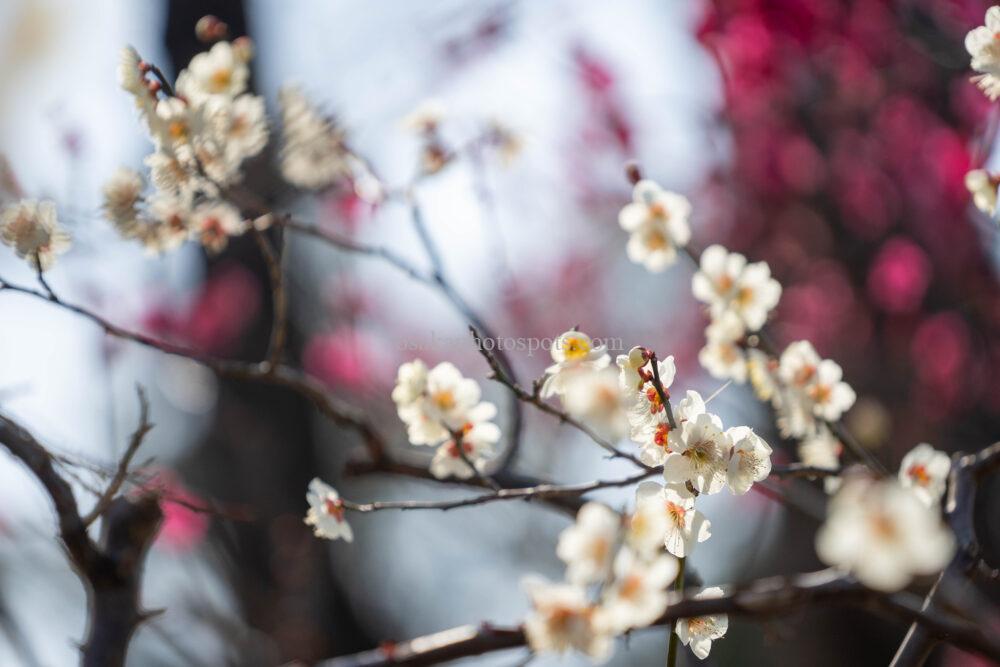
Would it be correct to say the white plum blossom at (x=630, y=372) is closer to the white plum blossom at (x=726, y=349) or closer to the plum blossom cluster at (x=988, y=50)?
the white plum blossom at (x=726, y=349)

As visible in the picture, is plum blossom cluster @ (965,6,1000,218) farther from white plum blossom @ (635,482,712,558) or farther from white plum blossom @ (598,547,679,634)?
white plum blossom @ (598,547,679,634)

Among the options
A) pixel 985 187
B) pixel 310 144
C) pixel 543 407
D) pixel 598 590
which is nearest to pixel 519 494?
pixel 543 407

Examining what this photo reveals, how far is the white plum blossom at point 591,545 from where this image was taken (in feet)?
2.81

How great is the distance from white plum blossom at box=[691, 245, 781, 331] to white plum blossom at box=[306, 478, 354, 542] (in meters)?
0.73

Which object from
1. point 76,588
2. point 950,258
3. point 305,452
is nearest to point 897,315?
point 950,258

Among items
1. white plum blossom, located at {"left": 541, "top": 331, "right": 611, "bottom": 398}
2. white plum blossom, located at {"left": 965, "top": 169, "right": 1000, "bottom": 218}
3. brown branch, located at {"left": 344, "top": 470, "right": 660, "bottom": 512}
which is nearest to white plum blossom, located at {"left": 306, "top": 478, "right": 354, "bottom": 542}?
brown branch, located at {"left": 344, "top": 470, "right": 660, "bottom": 512}

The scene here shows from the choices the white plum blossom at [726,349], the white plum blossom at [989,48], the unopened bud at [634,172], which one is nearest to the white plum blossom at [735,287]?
the white plum blossom at [726,349]

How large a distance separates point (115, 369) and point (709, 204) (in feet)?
8.87

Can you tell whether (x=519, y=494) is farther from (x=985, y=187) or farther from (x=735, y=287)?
(x=985, y=187)

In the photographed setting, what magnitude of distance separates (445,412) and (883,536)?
70 centimetres

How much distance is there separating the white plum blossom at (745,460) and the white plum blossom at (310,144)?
135 cm

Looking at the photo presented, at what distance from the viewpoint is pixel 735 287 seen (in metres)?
1.59

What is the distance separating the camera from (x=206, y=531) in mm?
3840

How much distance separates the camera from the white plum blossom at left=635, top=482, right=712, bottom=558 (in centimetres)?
102
